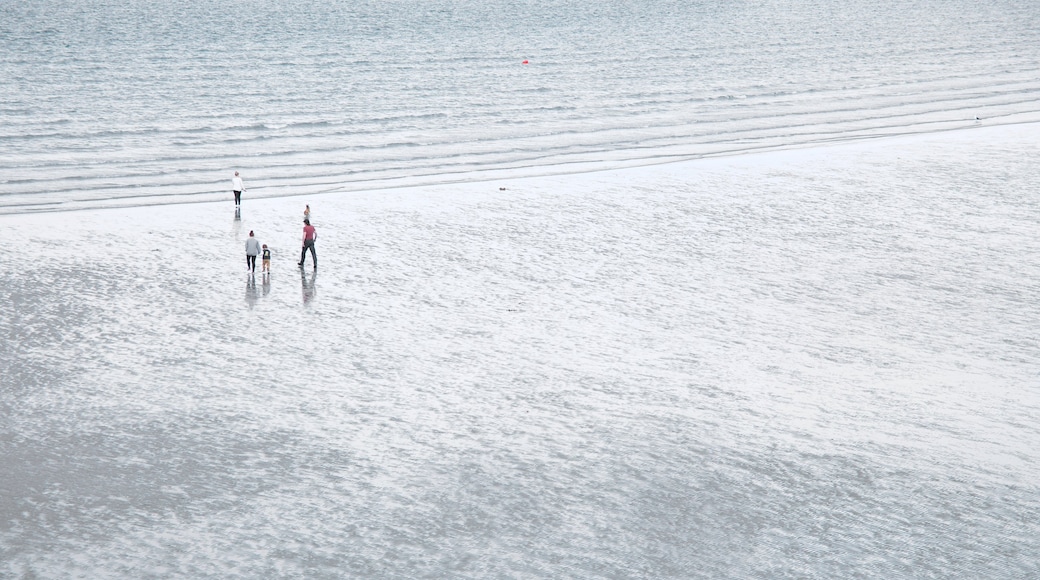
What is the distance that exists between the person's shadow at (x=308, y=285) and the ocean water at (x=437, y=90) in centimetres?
1139

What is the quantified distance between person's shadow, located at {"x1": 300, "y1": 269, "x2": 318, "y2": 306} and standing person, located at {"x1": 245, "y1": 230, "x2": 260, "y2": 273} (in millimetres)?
1240

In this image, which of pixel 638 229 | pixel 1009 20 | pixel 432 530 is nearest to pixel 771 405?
pixel 432 530

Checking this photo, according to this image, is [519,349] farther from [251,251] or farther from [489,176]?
[489,176]

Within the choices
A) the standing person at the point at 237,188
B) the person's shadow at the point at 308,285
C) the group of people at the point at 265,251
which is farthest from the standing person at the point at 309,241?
the standing person at the point at 237,188

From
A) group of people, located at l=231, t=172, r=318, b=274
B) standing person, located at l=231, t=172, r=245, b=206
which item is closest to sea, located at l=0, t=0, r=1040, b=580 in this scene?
group of people, located at l=231, t=172, r=318, b=274

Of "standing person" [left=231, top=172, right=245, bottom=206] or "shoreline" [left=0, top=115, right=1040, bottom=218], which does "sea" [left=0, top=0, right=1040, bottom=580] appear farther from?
"standing person" [left=231, top=172, right=245, bottom=206]

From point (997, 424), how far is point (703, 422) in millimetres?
5281

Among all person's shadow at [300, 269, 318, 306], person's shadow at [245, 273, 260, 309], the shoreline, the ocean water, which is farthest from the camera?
the ocean water

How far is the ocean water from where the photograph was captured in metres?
44.8

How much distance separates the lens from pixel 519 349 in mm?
23500

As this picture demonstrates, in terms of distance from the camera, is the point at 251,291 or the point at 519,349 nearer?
the point at 519,349

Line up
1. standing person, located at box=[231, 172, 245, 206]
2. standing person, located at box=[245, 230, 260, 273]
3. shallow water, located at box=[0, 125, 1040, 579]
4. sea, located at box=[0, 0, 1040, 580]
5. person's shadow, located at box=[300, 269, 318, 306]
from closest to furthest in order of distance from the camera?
shallow water, located at box=[0, 125, 1040, 579]
sea, located at box=[0, 0, 1040, 580]
person's shadow, located at box=[300, 269, 318, 306]
standing person, located at box=[245, 230, 260, 273]
standing person, located at box=[231, 172, 245, 206]

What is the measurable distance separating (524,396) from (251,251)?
9.69 m

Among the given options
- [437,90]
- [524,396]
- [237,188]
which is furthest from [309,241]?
[437,90]
